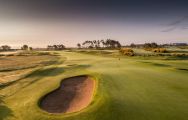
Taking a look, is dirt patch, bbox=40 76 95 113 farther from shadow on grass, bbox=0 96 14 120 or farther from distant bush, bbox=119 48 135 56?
distant bush, bbox=119 48 135 56

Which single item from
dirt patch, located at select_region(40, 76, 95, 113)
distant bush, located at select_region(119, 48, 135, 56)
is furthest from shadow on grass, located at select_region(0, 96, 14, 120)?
distant bush, located at select_region(119, 48, 135, 56)

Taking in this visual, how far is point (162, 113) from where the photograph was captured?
28.8ft

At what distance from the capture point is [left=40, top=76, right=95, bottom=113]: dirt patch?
435 inches

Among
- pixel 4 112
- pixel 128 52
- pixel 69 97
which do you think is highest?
pixel 128 52

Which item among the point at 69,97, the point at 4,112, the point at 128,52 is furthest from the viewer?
the point at 128,52

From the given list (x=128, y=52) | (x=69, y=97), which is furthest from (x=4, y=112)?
(x=128, y=52)

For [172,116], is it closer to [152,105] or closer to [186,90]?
[152,105]

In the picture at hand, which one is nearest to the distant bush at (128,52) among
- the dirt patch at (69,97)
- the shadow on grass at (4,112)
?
the dirt patch at (69,97)

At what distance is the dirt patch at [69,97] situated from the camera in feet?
36.2

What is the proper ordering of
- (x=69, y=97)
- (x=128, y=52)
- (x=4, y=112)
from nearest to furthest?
(x=4, y=112) < (x=69, y=97) < (x=128, y=52)

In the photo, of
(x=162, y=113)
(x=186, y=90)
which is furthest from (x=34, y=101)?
(x=186, y=90)

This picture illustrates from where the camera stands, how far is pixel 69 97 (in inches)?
520

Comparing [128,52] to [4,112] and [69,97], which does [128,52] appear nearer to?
[69,97]

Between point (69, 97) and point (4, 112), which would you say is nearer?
point (4, 112)
